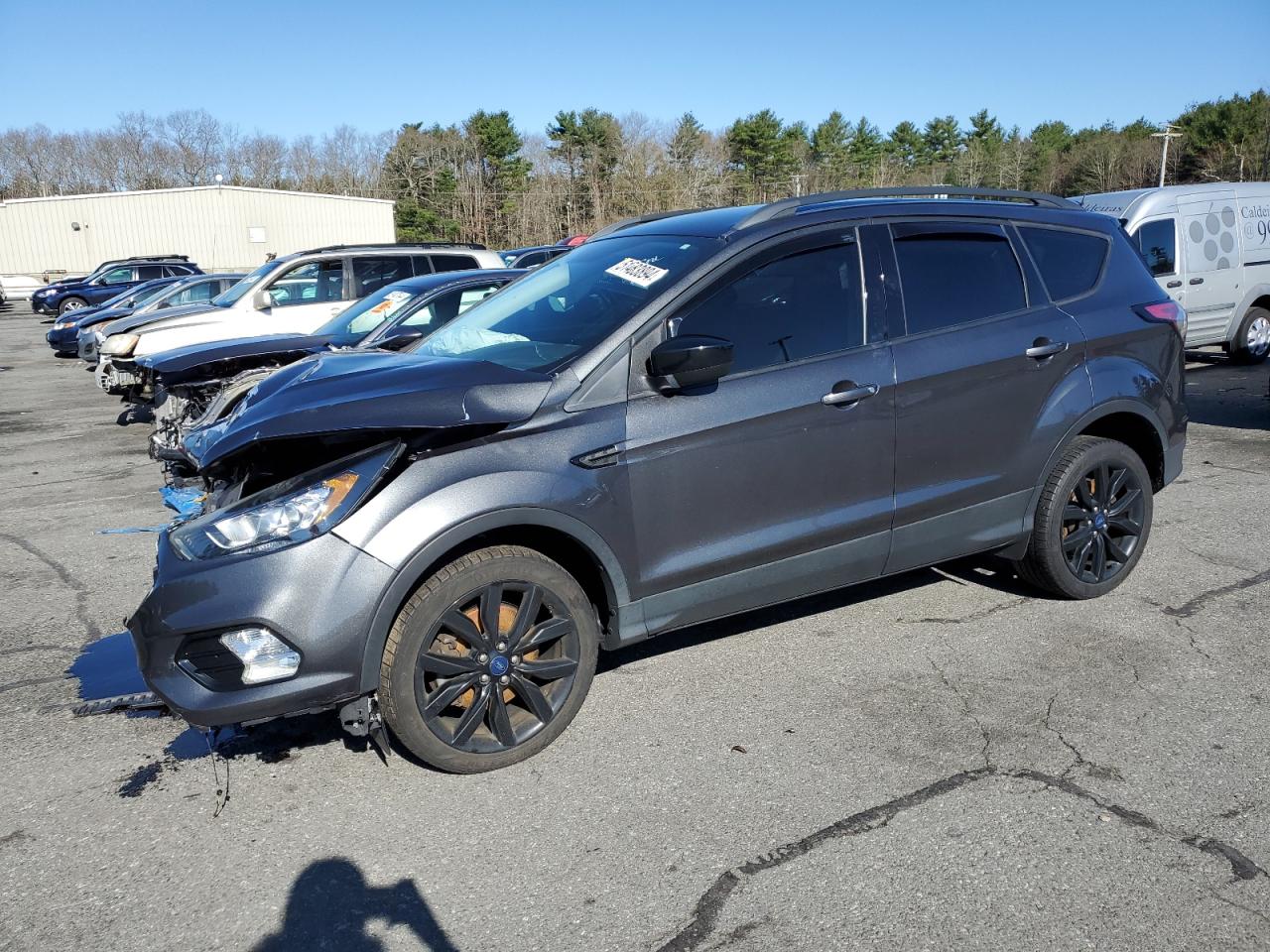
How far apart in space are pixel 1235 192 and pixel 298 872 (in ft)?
43.6

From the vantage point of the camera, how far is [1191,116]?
6612cm

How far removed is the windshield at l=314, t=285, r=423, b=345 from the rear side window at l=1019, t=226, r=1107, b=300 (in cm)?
647

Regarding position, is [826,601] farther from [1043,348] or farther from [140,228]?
[140,228]

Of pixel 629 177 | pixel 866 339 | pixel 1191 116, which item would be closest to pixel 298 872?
pixel 866 339

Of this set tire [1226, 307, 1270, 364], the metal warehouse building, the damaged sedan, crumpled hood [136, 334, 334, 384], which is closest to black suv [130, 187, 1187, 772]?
the damaged sedan

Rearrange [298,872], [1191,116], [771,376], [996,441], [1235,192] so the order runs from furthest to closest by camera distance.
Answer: [1191,116], [1235,192], [996,441], [771,376], [298,872]

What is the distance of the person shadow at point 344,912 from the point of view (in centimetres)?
269

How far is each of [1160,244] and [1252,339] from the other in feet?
7.48

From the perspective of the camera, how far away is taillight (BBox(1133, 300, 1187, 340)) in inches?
199

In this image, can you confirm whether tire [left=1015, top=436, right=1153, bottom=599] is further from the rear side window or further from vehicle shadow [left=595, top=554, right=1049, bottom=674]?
the rear side window

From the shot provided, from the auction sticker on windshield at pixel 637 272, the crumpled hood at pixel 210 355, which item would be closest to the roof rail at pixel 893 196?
the auction sticker on windshield at pixel 637 272

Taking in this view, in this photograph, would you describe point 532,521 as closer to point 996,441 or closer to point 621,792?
point 621,792

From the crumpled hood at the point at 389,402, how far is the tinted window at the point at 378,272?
31.8 ft


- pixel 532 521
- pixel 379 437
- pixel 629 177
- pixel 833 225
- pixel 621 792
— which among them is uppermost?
pixel 629 177
